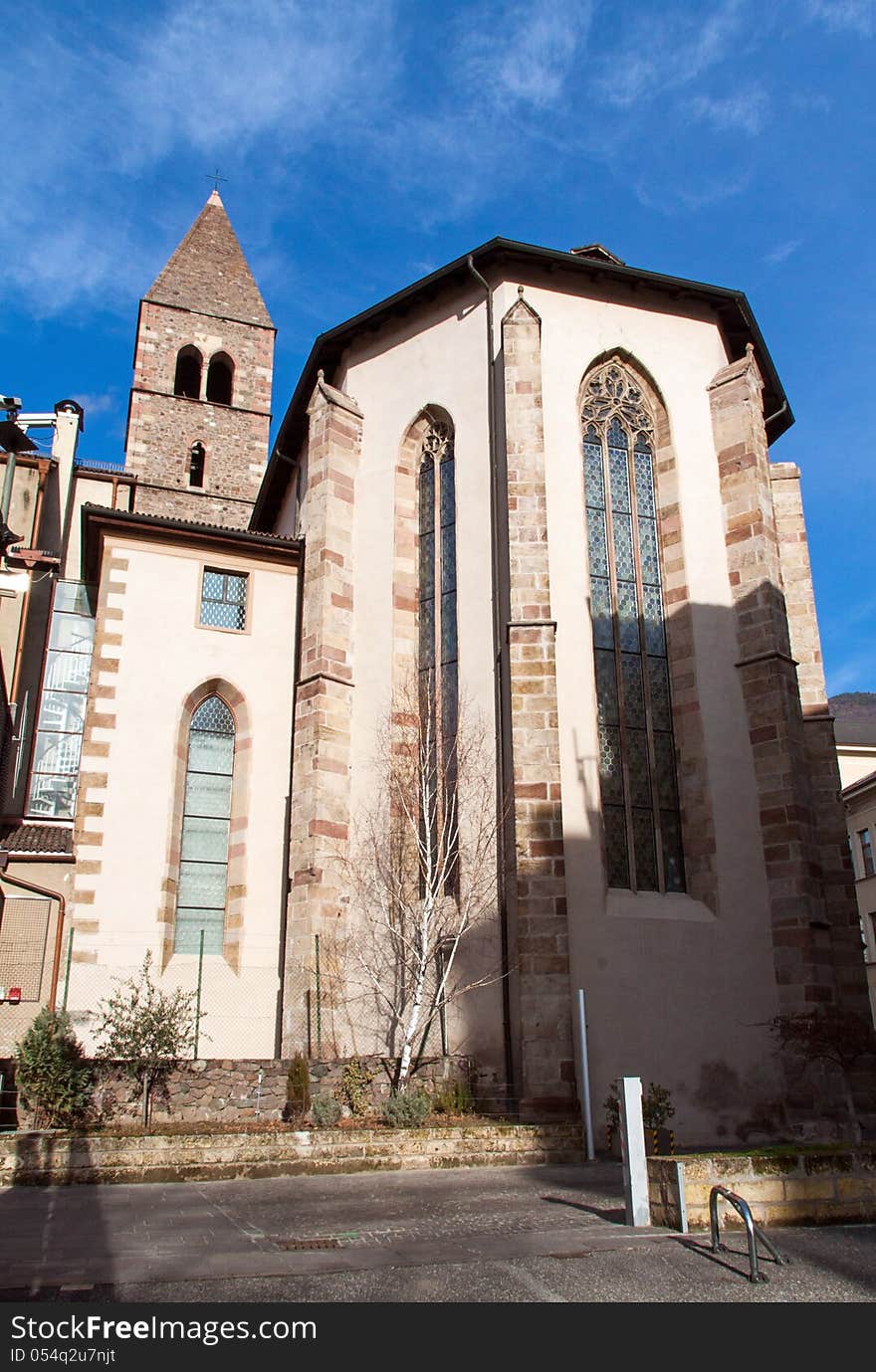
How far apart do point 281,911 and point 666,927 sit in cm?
582

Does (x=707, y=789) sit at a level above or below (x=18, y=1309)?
above

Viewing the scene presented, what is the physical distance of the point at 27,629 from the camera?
66.3ft

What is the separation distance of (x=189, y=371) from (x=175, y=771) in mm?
21747

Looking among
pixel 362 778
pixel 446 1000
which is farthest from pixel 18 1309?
pixel 362 778

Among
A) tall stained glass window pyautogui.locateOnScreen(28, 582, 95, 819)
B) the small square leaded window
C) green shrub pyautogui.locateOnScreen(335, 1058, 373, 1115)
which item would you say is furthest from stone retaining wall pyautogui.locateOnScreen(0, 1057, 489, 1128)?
the small square leaded window

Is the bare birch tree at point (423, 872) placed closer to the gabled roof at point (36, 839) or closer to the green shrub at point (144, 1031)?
the green shrub at point (144, 1031)

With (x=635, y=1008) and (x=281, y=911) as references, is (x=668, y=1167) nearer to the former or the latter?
(x=635, y=1008)

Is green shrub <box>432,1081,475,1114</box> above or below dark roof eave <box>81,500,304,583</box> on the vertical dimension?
below

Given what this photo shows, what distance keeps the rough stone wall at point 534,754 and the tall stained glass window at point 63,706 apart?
741 centimetres

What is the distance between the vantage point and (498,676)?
1553 centimetres

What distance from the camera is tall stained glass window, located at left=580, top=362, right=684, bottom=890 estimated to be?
1550cm

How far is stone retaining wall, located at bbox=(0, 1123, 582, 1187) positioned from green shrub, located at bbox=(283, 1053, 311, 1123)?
78 cm

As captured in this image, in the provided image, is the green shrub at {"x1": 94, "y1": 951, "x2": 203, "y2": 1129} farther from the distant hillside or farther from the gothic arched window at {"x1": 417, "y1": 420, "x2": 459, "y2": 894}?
the distant hillside

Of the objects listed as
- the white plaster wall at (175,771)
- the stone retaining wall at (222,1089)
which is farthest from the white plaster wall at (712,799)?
the white plaster wall at (175,771)
